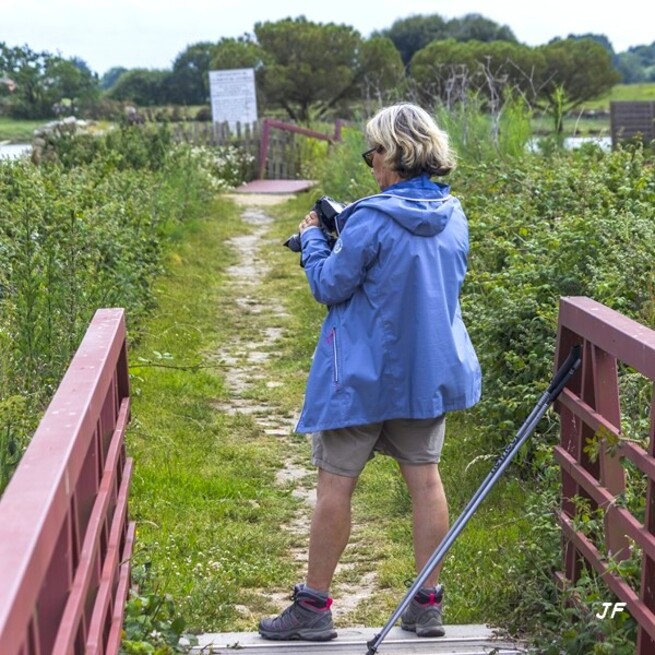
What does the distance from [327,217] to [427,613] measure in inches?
52.1

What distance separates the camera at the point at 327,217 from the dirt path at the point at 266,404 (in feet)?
4.61

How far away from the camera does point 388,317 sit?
4.00m

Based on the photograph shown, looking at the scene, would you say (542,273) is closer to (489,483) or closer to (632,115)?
(489,483)

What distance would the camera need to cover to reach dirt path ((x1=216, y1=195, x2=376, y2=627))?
5117 mm

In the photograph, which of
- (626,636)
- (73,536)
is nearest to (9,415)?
(73,536)

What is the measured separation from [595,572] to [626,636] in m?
0.34

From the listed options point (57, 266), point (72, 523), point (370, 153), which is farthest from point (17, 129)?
point (72, 523)

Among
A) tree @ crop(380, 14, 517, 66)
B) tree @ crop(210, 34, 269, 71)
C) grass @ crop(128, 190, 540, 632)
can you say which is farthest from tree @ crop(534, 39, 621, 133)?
grass @ crop(128, 190, 540, 632)

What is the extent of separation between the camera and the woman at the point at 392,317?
156 inches

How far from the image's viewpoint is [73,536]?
2566 millimetres

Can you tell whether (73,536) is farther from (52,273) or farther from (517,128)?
(517,128)

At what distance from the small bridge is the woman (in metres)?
0.40

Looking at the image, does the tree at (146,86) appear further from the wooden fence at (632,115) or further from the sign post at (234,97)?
the wooden fence at (632,115)

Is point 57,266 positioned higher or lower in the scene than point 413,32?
lower
